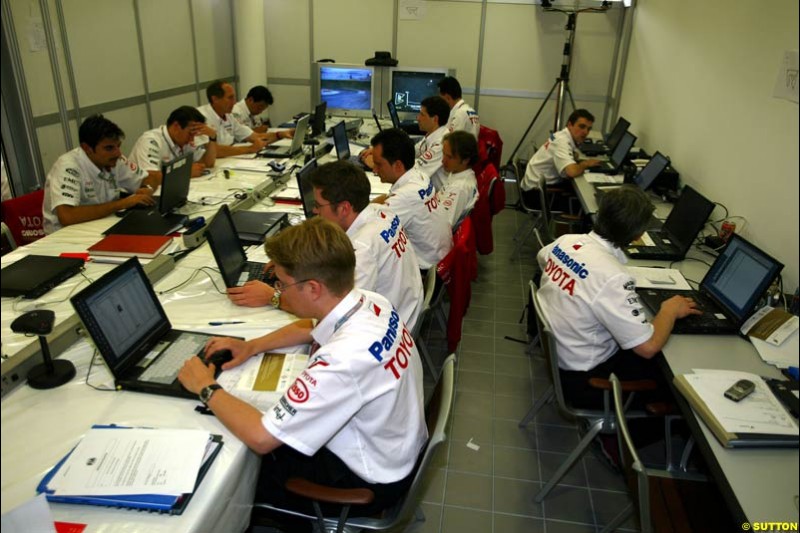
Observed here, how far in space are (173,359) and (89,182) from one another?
1.98 m

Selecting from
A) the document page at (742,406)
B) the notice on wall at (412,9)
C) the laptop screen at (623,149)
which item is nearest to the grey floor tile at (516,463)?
the document page at (742,406)

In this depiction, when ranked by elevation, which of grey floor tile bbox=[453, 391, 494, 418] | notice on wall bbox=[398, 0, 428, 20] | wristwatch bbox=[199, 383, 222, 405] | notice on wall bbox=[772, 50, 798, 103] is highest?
notice on wall bbox=[398, 0, 428, 20]

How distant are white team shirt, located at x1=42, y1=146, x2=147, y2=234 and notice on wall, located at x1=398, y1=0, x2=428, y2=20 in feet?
14.6

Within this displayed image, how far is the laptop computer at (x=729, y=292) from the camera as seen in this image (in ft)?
7.02

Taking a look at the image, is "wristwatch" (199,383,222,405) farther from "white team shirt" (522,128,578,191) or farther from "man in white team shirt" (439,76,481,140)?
"man in white team shirt" (439,76,481,140)

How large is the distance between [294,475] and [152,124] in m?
4.68

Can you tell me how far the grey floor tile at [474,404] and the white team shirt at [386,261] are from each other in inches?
30.9

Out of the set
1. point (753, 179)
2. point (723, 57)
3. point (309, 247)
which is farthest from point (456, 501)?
point (723, 57)

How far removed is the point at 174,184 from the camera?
3010 millimetres

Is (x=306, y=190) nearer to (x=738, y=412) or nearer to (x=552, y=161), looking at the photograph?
(x=738, y=412)

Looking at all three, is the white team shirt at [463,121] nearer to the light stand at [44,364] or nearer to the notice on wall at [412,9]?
the notice on wall at [412,9]

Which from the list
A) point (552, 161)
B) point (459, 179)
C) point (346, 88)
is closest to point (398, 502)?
point (459, 179)

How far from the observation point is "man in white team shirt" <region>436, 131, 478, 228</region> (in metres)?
3.57

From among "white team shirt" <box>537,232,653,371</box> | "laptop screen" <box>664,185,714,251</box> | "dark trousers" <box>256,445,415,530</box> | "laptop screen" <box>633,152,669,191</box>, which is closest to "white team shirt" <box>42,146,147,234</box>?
"dark trousers" <box>256,445,415,530</box>
